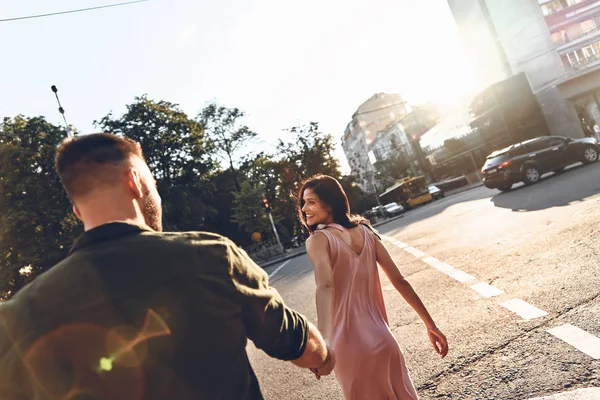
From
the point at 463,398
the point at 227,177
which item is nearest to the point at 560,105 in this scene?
the point at 227,177

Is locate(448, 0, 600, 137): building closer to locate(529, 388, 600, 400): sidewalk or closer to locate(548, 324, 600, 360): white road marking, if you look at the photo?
locate(548, 324, 600, 360): white road marking

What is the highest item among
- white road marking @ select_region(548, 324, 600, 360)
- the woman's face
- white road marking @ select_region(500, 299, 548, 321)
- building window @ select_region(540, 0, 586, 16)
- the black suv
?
building window @ select_region(540, 0, 586, 16)

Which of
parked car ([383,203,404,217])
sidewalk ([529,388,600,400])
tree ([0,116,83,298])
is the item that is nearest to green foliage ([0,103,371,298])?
tree ([0,116,83,298])

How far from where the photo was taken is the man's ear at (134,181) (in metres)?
1.44

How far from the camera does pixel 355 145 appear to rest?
92312 millimetres

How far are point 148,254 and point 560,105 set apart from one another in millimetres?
38041

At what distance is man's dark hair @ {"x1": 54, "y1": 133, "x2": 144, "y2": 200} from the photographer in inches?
54.9

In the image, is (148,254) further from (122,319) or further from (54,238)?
(54,238)

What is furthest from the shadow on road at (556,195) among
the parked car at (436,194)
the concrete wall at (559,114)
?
the concrete wall at (559,114)

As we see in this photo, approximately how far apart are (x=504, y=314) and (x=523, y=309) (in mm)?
220

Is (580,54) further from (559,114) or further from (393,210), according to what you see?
(393,210)

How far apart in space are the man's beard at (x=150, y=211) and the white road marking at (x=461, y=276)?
643 centimetres

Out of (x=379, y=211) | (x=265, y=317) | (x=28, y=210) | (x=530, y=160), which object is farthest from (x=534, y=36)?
(x=265, y=317)

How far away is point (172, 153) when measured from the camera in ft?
120
